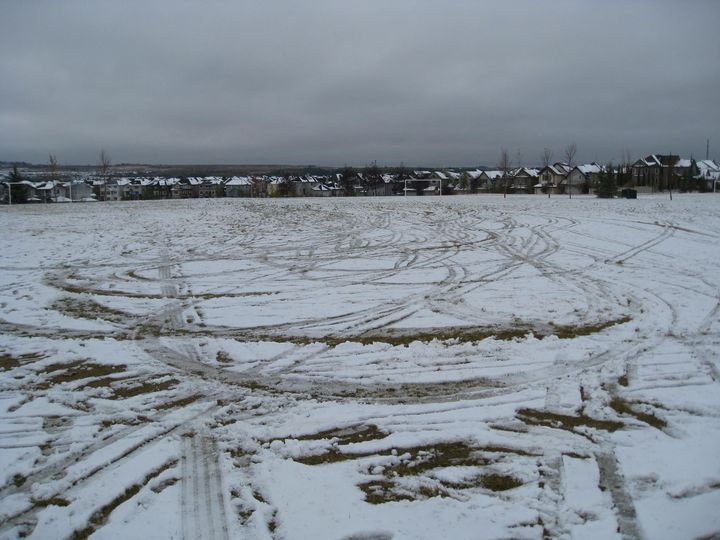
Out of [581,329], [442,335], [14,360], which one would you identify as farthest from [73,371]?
[581,329]

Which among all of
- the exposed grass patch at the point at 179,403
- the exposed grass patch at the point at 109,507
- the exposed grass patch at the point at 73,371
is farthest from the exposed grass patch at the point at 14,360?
the exposed grass patch at the point at 109,507

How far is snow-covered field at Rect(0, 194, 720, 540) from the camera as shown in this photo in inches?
165

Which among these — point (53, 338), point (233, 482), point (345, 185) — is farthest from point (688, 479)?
point (345, 185)

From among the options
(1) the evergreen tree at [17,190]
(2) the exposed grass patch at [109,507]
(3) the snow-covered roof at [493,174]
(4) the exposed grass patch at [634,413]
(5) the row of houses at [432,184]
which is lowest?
(2) the exposed grass patch at [109,507]

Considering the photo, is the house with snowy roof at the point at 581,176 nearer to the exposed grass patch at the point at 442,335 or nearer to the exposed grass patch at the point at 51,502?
the exposed grass patch at the point at 442,335

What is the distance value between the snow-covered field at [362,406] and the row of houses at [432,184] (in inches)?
2360

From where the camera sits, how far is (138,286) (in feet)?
41.2

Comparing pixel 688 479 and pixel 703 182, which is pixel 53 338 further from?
pixel 703 182

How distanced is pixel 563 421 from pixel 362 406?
229cm

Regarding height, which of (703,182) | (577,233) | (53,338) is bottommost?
(53,338)

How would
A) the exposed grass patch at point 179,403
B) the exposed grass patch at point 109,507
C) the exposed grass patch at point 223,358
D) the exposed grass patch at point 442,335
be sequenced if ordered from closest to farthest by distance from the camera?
the exposed grass patch at point 109,507 → the exposed grass patch at point 179,403 → the exposed grass patch at point 223,358 → the exposed grass patch at point 442,335

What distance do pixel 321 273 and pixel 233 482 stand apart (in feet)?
31.5

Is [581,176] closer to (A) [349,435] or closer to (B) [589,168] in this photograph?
(B) [589,168]

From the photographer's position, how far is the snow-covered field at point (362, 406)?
4180mm
